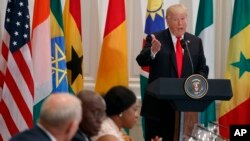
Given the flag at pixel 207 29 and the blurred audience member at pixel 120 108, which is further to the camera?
the flag at pixel 207 29

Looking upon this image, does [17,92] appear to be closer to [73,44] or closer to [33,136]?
[73,44]

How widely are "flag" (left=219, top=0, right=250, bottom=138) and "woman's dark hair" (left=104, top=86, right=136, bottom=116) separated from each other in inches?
113

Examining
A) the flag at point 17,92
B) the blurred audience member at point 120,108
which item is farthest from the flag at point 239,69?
the blurred audience member at point 120,108

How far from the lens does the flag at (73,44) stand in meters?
6.63

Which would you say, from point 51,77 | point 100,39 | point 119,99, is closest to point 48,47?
point 51,77

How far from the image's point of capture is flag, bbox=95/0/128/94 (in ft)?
21.6

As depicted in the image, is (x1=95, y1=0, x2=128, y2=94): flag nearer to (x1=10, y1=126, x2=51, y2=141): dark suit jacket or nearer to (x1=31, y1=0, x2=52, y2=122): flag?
(x1=31, y1=0, x2=52, y2=122): flag

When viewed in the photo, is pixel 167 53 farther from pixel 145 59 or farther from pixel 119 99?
pixel 119 99

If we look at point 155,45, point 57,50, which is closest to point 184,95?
point 155,45

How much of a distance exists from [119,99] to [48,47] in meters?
2.56

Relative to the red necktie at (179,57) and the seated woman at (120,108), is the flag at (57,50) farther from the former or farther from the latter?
the seated woman at (120,108)

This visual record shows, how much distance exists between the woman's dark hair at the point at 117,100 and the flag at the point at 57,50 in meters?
2.52

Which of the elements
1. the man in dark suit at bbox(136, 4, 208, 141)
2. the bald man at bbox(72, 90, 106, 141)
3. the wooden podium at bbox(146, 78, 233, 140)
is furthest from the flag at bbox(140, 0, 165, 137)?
the bald man at bbox(72, 90, 106, 141)

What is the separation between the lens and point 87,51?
24.5ft
